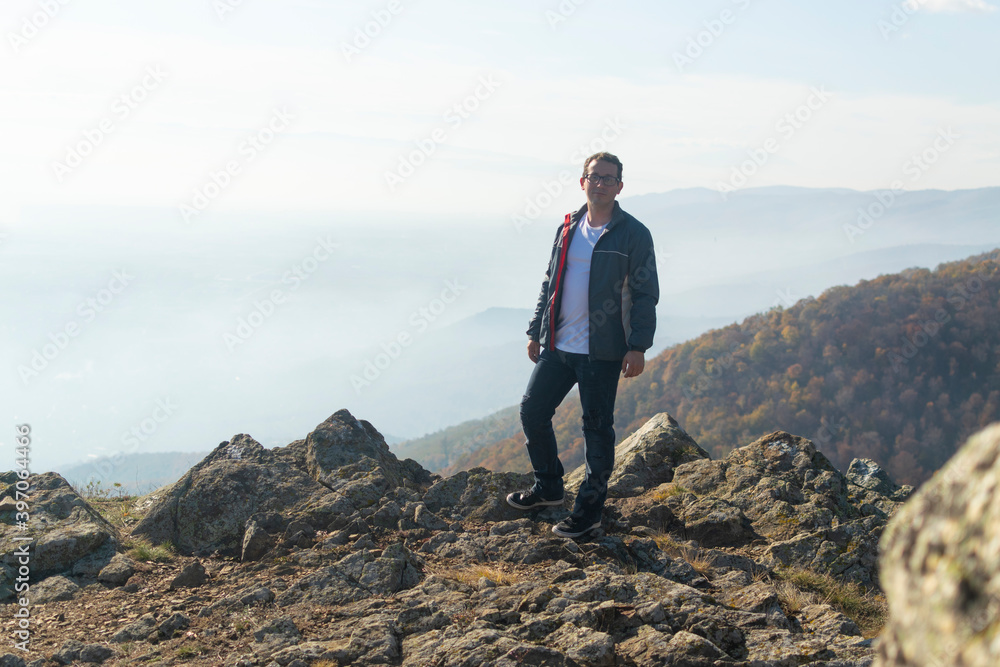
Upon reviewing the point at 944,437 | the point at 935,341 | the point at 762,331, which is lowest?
the point at 944,437

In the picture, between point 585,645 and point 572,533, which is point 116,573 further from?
point 585,645

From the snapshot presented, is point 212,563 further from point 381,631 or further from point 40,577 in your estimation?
point 381,631

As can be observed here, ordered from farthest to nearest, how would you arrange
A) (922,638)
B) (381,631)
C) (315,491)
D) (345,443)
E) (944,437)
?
(944,437), (345,443), (315,491), (381,631), (922,638)

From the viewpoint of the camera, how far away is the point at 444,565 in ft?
18.5

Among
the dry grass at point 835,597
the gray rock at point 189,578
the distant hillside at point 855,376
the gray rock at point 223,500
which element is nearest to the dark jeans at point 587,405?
the dry grass at point 835,597

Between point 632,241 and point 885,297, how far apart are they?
87.7 m

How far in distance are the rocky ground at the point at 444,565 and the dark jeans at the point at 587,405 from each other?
487 millimetres

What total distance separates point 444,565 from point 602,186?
11.5 feet

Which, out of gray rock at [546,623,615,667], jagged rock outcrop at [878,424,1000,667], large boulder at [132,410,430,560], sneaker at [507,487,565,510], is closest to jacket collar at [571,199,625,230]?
sneaker at [507,487,565,510]

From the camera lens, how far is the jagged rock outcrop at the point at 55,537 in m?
5.68

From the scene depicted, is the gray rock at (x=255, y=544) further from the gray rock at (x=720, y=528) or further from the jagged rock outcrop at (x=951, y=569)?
the jagged rock outcrop at (x=951, y=569)

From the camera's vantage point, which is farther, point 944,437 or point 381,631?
point 944,437

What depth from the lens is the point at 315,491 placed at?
6898mm

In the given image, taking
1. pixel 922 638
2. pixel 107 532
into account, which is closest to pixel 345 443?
pixel 107 532
